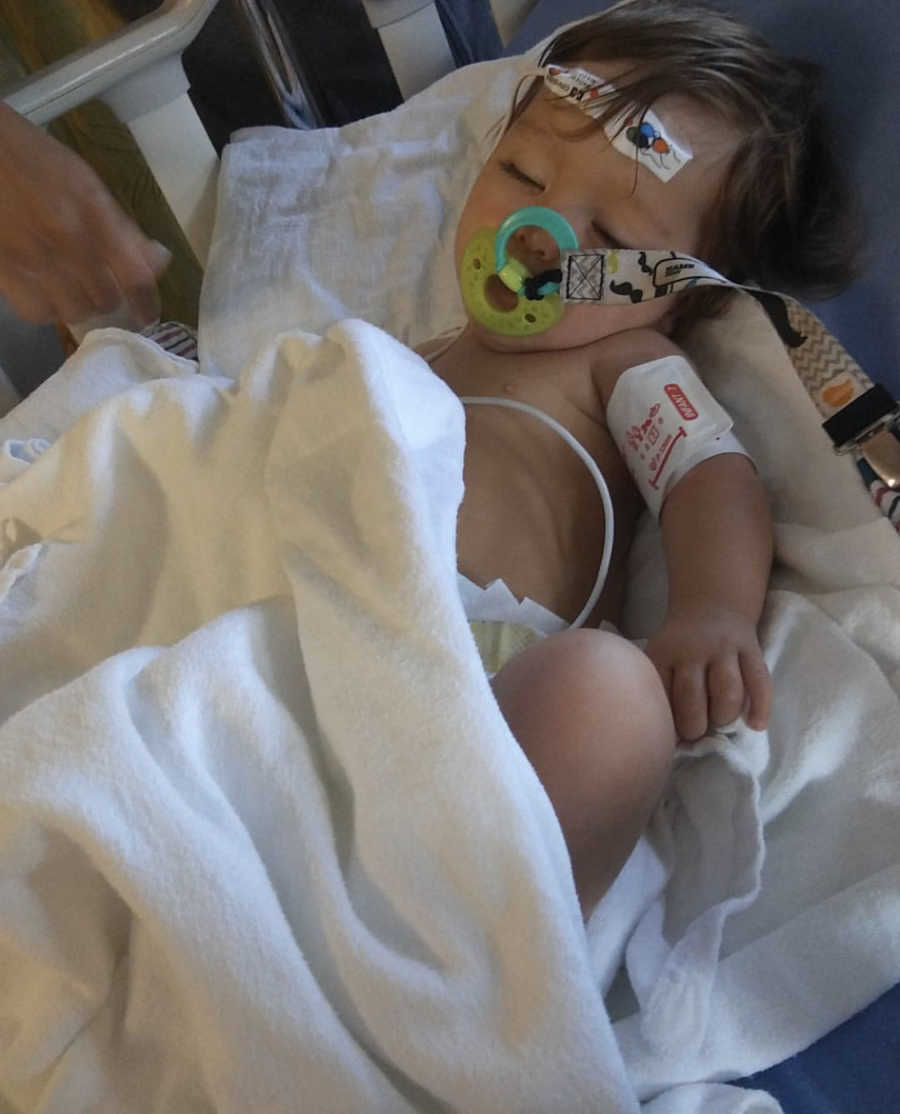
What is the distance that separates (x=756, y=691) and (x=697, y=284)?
37cm

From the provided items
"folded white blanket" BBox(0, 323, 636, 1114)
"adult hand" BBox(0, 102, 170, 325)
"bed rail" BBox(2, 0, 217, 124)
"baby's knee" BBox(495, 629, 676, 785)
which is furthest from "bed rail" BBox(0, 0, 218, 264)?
"baby's knee" BBox(495, 629, 676, 785)

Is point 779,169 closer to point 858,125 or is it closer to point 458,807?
point 858,125

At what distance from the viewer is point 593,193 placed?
90 centimetres

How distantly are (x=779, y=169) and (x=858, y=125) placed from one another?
0.07 meters

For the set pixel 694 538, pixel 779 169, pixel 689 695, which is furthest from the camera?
pixel 779 169

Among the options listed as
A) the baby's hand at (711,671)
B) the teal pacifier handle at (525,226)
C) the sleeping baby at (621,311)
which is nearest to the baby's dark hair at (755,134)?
the sleeping baby at (621,311)

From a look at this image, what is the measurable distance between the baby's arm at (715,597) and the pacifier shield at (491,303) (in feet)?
0.64

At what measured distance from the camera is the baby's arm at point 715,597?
70 cm

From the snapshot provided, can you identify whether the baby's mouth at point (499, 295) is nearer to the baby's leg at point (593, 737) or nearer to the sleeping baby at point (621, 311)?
the sleeping baby at point (621, 311)

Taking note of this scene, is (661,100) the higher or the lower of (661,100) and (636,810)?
the higher

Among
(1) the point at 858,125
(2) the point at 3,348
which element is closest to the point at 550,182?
(1) the point at 858,125

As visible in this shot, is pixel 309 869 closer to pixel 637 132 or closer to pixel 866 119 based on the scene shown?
pixel 637 132

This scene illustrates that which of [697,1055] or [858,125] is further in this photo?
[858,125]

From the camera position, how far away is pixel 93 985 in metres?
0.48
